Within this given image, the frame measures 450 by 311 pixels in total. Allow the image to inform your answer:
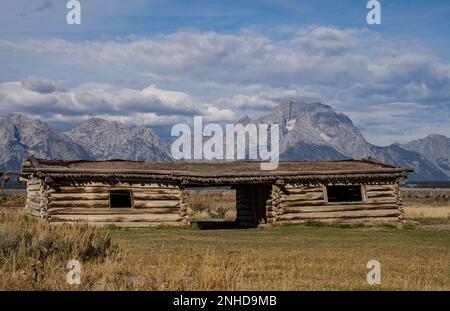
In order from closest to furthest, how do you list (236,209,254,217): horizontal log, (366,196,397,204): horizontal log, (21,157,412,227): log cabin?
(21,157,412,227): log cabin < (366,196,397,204): horizontal log < (236,209,254,217): horizontal log

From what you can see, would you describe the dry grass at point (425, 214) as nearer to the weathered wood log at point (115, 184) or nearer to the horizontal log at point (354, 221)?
the horizontal log at point (354, 221)

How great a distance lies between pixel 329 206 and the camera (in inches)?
1094

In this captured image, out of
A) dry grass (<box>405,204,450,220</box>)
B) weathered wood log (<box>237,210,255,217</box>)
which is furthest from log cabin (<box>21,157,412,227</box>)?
dry grass (<box>405,204,450,220</box>)

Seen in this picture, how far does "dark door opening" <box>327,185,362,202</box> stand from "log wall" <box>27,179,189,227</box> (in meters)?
8.24

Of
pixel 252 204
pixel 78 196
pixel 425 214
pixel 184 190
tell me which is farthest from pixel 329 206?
pixel 425 214

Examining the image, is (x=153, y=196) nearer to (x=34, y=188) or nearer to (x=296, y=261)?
(x=34, y=188)

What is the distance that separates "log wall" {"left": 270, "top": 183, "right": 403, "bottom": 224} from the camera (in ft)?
89.9

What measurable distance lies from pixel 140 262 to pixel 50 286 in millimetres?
3164

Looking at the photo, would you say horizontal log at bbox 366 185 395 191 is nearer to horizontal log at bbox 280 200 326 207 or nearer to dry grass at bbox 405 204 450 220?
horizontal log at bbox 280 200 326 207

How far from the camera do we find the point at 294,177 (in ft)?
89.1

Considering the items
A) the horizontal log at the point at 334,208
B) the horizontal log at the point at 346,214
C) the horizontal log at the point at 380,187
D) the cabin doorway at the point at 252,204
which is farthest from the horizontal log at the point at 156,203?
the horizontal log at the point at 380,187

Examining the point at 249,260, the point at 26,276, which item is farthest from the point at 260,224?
the point at 26,276

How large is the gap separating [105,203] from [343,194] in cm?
1351
